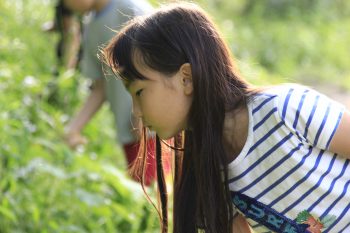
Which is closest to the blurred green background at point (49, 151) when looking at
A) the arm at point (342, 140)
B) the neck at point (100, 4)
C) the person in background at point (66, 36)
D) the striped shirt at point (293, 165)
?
the person in background at point (66, 36)

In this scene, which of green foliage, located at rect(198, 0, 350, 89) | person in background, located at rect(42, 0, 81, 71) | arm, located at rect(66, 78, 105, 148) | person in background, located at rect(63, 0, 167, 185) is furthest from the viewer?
green foliage, located at rect(198, 0, 350, 89)

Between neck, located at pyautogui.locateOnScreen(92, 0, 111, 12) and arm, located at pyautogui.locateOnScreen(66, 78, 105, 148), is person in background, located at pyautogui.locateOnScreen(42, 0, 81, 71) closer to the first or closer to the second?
arm, located at pyautogui.locateOnScreen(66, 78, 105, 148)

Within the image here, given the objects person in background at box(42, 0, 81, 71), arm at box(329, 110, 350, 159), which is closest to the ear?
arm at box(329, 110, 350, 159)

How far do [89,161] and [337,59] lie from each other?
20.6ft

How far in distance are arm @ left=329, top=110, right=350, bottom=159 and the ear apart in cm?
46

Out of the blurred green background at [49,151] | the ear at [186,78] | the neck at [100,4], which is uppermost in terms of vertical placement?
the neck at [100,4]

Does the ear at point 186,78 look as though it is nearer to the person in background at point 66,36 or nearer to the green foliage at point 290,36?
the person in background at point 66,36

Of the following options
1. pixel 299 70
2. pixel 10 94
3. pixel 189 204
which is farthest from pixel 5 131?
pixel 299 70

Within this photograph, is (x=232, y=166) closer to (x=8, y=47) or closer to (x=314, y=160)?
(x=314, y=160)

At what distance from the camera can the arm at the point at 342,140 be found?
2348 mm

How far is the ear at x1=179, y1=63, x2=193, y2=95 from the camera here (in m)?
2.35

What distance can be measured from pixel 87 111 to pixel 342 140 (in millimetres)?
2450

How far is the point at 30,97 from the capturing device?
479 centimetres

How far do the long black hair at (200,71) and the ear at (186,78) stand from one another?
14 millimetres
